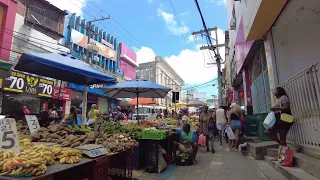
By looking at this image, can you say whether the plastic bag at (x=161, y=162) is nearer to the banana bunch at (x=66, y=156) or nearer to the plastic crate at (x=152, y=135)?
the plastic crate at (x=152, y=135)

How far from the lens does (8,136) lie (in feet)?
8.38

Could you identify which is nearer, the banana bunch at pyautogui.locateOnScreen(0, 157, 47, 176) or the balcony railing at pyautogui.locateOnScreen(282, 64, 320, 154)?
the banana bunch at pyautogui.locateOnScreen(0, 157, 47, 176)

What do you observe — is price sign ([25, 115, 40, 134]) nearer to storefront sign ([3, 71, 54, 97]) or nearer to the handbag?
the handbag

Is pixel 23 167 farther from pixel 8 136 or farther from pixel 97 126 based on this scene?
pixel 97 126

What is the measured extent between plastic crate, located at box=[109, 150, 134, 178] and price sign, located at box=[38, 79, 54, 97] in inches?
588

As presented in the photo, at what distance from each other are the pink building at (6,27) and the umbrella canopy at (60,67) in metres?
10.4

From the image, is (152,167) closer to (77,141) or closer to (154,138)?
(154,138)

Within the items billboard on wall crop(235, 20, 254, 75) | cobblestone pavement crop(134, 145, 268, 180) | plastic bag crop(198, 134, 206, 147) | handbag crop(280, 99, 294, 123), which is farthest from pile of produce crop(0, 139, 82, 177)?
billboard on wall crop(235, 20, 254, 75)

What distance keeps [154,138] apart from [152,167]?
0.75 m

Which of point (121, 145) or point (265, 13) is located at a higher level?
point (265, 13)

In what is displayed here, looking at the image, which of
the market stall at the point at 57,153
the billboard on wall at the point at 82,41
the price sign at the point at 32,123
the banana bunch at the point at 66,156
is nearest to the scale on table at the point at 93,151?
the market stall at the point at 57,153

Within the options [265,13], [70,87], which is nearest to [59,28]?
[70,87]

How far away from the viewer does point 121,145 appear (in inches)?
153

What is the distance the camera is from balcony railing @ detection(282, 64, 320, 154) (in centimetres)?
418
